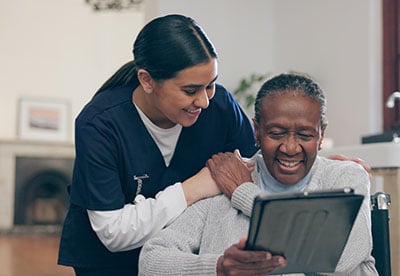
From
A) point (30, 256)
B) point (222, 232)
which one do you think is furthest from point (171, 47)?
point (30, 256)

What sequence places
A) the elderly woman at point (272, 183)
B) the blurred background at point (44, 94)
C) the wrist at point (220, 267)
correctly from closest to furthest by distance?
the wrist at point (220, 267) → the elderly woman at point (272, 183) → the blurred background at point (44, 94)

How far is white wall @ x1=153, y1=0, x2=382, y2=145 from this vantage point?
146 inches

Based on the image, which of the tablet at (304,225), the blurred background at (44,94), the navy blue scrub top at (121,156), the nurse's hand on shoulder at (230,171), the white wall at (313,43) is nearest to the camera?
the tablet at (304,225)

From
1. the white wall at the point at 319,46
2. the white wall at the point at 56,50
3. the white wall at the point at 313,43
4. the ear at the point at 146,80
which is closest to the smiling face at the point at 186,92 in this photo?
the ear at the point at 146,80

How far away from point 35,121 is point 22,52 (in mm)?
792

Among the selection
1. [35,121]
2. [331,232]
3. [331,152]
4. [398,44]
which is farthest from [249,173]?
[35,121]

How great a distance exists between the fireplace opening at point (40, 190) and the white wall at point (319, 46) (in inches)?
190

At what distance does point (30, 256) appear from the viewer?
5.76 meters

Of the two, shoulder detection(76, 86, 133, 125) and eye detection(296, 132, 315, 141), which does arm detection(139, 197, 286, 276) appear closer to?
eye detection(296, 132, 315, 141)

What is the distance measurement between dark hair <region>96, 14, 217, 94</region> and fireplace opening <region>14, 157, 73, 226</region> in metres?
6.90

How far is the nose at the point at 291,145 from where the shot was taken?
1.49 meters

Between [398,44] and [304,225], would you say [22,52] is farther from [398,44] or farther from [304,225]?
[304,225]

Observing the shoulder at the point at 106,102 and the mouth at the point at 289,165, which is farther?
the shoulder at the point at 106,102

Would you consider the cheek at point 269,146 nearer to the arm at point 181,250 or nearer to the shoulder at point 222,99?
the arm at point 181,250
